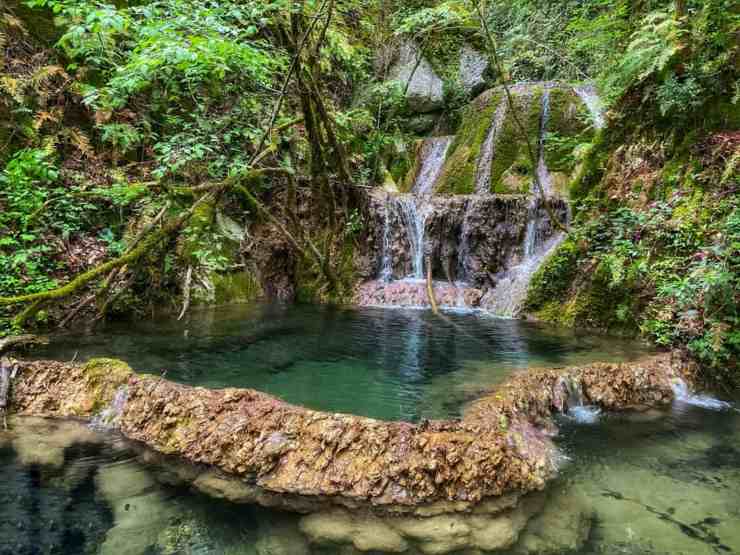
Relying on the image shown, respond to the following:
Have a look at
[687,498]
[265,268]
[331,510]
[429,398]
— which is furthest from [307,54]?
[687,498]

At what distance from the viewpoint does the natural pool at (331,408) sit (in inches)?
104

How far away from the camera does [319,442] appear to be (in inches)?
123

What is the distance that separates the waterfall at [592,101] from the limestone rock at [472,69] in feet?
14.2

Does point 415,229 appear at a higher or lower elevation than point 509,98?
lower

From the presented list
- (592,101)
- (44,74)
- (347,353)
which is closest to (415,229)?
(347,353)

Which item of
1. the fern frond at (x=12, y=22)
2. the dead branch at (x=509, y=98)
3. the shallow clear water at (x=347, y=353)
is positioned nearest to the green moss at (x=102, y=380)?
the shallow clear water at (x=347, y=353)

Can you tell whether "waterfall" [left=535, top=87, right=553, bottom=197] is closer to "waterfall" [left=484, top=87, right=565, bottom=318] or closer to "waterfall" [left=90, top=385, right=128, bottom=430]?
"waterfall" [left=484, top=87, right=565, bottom=318]

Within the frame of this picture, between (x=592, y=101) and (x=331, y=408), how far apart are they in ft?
39.4

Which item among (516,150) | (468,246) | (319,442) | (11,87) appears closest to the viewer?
(319,442)

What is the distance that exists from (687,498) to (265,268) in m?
8.42

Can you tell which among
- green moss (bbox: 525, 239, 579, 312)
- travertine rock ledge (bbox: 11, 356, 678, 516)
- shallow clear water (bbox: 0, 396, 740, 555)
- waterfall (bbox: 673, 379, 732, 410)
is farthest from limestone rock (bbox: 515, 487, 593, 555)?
green moss (bbox: 525, 239, 579, 312)

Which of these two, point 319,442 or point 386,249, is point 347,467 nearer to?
point 319,442

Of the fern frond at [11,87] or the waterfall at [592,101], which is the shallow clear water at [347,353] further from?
the waterfall at [592,101]

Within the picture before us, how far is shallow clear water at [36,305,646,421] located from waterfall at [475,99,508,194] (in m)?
5.42
